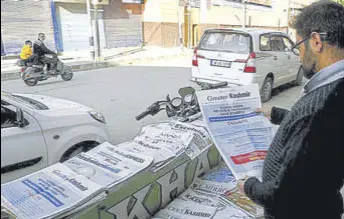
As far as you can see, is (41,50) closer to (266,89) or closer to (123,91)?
(123,91)

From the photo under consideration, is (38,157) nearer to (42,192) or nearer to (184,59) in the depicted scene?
(42,192)

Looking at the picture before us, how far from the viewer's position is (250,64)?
544 centimetres

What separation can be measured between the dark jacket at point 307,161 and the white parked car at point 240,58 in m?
4.61

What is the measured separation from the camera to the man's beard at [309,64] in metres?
0.99

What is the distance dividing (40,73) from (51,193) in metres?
6.27

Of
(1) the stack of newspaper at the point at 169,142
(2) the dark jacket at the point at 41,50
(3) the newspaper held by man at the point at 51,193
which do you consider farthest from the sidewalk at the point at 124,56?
(3) the newspaper held by man at the point at 51,193

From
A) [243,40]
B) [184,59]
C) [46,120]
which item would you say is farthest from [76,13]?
[46,120]

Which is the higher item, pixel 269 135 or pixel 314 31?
pixel 314 31

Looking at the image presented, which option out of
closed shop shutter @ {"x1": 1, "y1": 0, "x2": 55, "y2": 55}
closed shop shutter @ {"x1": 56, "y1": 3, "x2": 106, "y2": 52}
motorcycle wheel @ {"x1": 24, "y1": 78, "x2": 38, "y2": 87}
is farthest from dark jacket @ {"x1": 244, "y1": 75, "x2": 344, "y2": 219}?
closed shop shutter @ {"x1": 56, "y1": 3, "x2": 106, "y2": 52}

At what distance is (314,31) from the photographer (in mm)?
950

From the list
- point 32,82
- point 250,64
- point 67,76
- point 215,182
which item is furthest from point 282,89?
point 215,182

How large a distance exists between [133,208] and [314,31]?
3.47ft

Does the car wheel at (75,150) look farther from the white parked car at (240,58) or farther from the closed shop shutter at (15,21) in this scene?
the white parked car at (240,58)

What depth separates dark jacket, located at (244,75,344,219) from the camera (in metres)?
0.86
